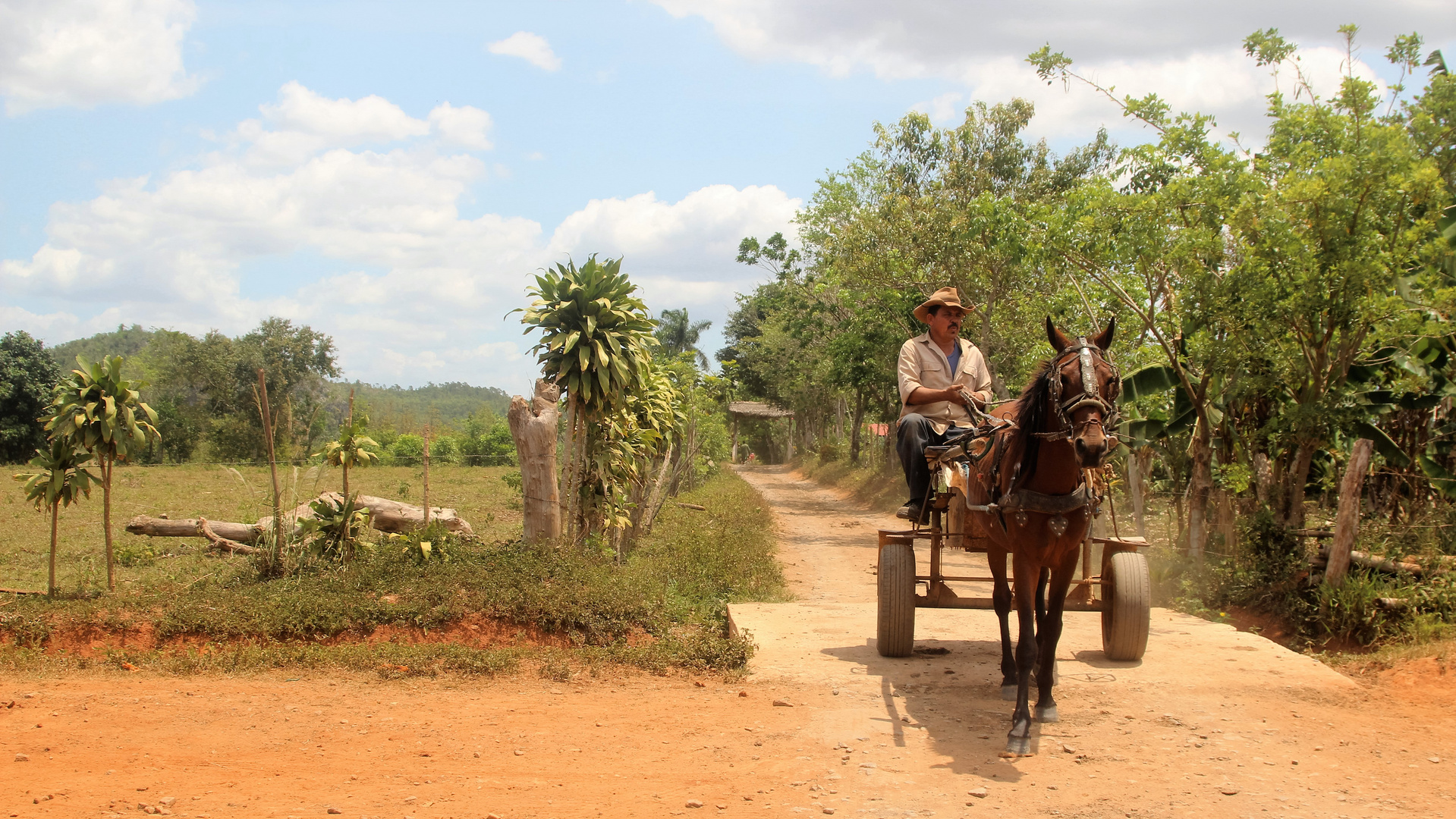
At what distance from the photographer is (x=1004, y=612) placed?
20.2ft

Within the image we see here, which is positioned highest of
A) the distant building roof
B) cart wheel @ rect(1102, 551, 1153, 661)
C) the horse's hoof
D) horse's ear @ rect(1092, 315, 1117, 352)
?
the distant building roof

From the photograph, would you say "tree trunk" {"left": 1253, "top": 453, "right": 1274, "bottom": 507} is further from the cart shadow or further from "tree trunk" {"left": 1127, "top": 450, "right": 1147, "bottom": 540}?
the cart shadow

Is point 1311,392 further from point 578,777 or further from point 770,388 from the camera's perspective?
point 770,388

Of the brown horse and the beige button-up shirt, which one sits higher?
the beige button-up shirt

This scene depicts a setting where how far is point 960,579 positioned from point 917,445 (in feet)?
3.75

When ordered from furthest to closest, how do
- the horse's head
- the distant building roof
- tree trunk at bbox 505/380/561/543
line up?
the distant building roof, tree trunk at bbox 505/380/561/543, the horse's head

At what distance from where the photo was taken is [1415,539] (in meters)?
9.38

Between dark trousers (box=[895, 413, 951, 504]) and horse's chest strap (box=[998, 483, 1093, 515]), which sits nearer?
horse's chest strap (box=[998, 483, 1093, 515])

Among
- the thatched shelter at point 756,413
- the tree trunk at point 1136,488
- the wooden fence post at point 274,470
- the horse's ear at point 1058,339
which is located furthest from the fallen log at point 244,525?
the thatched shelter at point 756,413

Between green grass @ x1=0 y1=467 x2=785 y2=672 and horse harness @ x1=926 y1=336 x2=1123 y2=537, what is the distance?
2.60 m

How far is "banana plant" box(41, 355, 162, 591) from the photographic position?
30.7 feet

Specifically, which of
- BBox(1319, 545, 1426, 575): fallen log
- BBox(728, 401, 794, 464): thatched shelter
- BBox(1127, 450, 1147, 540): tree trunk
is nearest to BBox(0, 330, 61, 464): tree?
BBox(728, 401, 794, 464): thatched shelter

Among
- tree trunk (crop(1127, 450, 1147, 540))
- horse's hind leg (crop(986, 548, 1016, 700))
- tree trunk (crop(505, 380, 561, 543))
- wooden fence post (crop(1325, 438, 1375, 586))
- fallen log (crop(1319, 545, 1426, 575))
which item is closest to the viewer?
horse's hind leg (crop(986, 548, 1016, 700))

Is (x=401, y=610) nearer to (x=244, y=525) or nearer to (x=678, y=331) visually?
(x=244, y=525)
